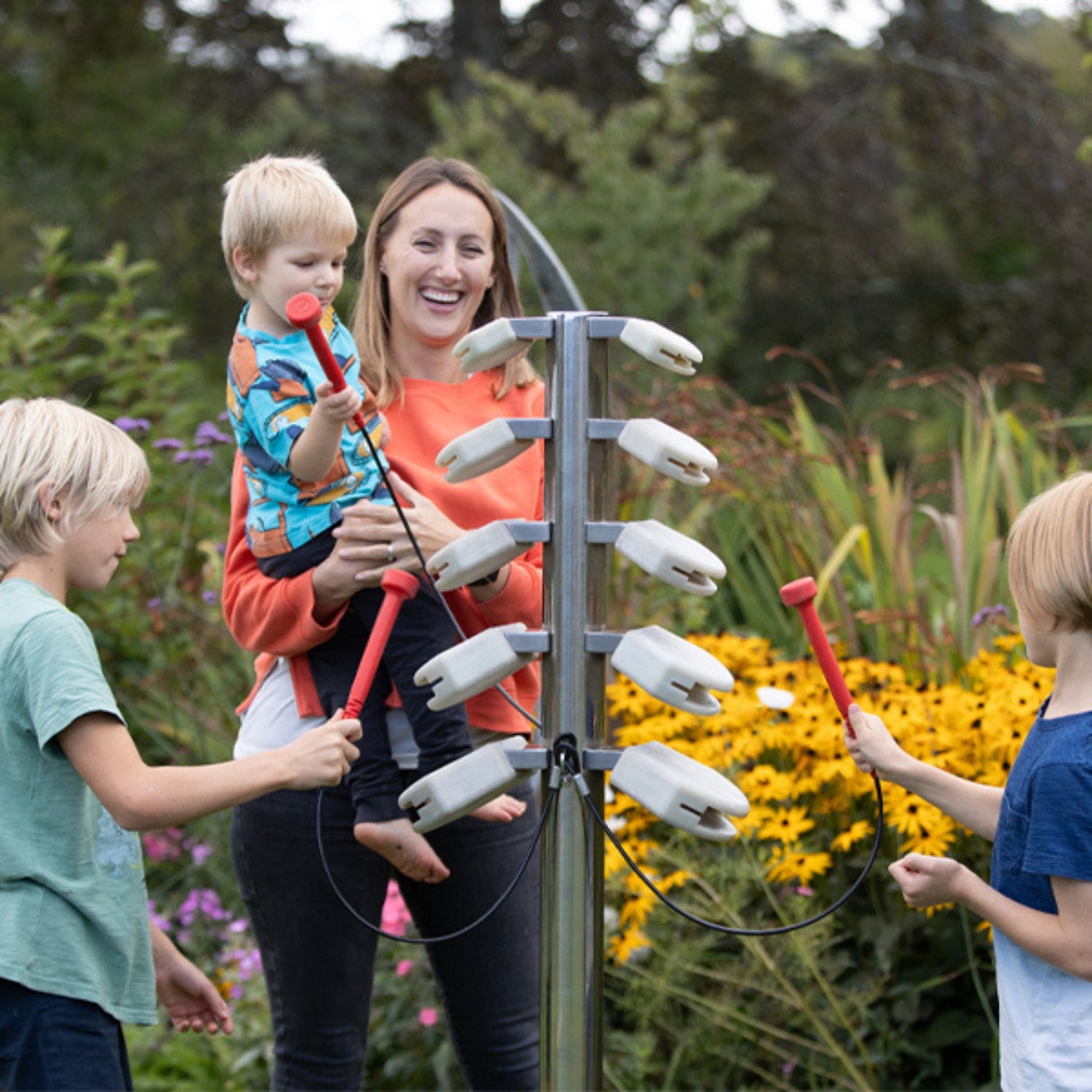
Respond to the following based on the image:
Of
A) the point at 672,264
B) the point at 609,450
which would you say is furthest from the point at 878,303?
the point at 609,450

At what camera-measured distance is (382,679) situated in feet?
6.23

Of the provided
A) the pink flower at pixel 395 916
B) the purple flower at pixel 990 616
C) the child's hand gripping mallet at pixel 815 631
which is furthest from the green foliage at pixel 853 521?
the child's hand gripping mallet at pixel 815 631

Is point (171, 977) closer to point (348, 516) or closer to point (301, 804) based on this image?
point (301, 804)

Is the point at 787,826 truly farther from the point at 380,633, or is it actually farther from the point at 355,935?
the point at 380,633

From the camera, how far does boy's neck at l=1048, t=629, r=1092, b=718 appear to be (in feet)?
5.00

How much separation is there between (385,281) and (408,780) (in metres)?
0.74

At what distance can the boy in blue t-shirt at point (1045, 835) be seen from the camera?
1.45m

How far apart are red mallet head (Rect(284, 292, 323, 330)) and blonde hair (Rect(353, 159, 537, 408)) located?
632 millimetres

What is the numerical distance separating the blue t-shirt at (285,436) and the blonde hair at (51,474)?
0.19 m

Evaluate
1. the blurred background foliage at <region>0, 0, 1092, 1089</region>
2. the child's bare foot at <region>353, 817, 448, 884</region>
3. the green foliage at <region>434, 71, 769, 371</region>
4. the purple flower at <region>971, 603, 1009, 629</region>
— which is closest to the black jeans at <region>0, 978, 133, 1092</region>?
the child's bare foot at <region>353, 817, 448, 884</region>

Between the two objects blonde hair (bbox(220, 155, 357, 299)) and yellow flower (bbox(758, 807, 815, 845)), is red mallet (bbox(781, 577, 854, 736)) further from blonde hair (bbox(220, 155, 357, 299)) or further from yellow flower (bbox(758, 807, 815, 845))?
yellow flower (bbox(758, 807, 815, 845))

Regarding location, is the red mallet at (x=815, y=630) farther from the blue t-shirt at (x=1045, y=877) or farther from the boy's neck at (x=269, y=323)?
the boy's neck at (x=269, y=323)

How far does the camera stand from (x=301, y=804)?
1.89 meters

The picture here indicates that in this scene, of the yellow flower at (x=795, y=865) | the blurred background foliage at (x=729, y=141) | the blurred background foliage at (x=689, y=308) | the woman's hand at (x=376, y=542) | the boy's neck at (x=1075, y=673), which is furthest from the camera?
the blurred background foliage at (x=729, y=141)
